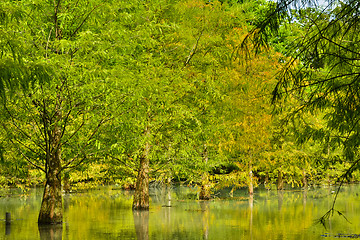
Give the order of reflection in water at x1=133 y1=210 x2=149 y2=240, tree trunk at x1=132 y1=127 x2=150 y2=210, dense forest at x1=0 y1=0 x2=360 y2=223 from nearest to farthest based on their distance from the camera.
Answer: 1. dense forest at x1=0 y1=0 x2=360 y2=223
2. reflection in water at x1=133 y1=210 x2=149 y2=240
3. tree trunk at x1=132 y1=127 x2=150 y2=210

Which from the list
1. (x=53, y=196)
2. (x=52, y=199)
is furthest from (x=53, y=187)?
(x=52, y=199)

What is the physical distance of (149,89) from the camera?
19094mm

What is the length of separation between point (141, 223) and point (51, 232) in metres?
4.05

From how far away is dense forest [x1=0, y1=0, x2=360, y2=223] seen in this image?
10859 mm

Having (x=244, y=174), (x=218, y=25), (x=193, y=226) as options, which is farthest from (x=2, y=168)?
(x=244, y=174)

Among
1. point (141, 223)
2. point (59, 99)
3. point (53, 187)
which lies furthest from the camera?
point (141, 223)

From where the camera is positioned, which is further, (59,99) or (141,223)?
(141,223)

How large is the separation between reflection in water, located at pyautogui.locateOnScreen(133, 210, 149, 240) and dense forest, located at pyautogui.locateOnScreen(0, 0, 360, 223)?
152cm

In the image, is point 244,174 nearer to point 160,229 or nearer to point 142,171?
point 142,171

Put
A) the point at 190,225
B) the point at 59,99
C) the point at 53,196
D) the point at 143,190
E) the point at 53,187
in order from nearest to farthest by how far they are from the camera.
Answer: the point at 59,99 → the point at 190,225 → the point at 53,196 → the point at 53,187 → the point at 143,190

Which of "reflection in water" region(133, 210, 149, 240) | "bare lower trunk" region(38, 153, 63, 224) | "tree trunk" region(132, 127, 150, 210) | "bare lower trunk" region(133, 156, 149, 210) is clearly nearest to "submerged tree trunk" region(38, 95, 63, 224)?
"bare lower trunk" region(38, 153, 63, 224)

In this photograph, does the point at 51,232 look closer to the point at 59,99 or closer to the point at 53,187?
the point at 53,187

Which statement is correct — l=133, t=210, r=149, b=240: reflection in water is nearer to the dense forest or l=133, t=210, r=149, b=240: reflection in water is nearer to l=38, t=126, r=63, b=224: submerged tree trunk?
the dense forest

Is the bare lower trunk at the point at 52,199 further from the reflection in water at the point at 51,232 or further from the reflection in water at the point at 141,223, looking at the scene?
the reflection in water at the point at 141,223
